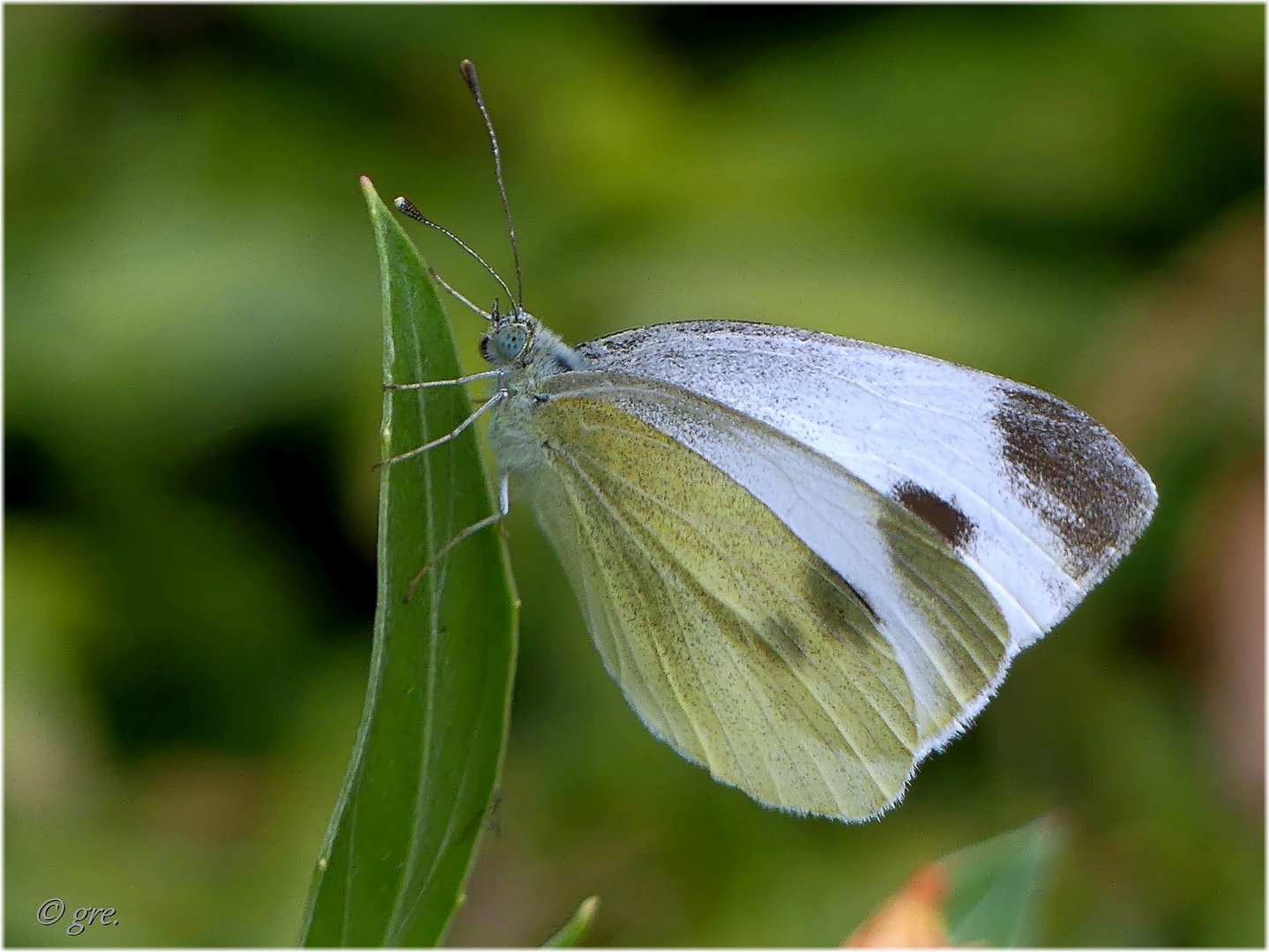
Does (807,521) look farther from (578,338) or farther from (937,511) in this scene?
(578,338)

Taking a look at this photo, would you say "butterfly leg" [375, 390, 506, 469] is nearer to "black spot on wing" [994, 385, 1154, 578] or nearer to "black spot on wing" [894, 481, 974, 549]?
"black spot on wing" [894, 481, 974, 549]

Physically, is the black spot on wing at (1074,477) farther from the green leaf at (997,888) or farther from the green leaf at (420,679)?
the green leaf at (420,679)

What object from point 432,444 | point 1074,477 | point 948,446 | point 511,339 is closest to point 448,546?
point 432,444

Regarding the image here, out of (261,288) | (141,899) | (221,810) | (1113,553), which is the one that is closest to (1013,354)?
(1113,553)

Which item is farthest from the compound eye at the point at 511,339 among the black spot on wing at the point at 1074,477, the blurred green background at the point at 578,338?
the blurred green background at the point at 578,338

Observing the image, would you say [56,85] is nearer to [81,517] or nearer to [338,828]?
[81,517]

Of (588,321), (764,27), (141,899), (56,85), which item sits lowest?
(141,899)

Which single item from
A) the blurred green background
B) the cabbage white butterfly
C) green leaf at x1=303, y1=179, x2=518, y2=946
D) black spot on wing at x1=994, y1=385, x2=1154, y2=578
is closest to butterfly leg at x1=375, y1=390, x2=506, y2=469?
green leaf at x1=303, y1=179, x2=518, y2=946
